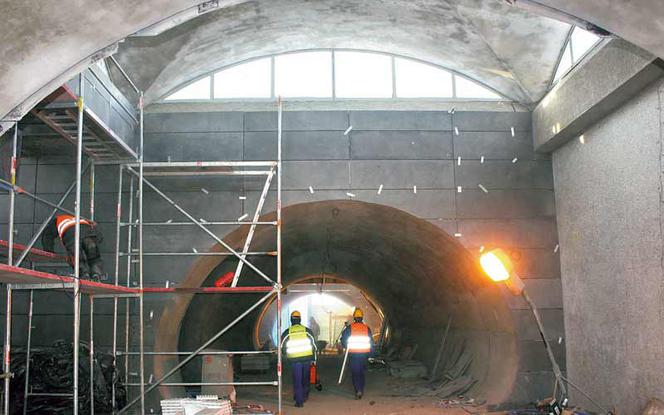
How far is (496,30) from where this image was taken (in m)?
9.73

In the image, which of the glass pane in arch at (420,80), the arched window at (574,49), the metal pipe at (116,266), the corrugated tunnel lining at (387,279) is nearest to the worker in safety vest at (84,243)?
the metal pipe at (116,266)

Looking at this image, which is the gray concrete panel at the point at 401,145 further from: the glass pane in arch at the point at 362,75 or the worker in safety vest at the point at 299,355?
the worker in safety vest at the point at 299,355

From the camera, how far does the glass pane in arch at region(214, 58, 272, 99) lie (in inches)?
431

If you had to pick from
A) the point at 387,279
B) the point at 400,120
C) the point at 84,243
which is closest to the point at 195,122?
the point at 84,243

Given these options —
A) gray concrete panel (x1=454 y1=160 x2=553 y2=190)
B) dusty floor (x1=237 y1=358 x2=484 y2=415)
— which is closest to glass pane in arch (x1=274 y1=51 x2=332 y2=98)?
gray concrete panel (x1=454 y1=160 x2=553 y2=190)

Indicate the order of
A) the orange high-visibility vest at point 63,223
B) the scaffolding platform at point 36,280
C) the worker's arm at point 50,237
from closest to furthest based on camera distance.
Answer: the scaffolding platform at point 36,280 < the orange high-visibility vest at point 63,223 < the worker's arm at point 50,237

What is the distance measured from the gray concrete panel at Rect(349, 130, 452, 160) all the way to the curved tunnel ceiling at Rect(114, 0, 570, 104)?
1.23 meters

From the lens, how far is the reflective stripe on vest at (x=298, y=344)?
11.8m

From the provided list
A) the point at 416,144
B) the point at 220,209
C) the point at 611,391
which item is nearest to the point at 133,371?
the point at 220,209

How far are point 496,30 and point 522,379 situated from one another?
16.8ft

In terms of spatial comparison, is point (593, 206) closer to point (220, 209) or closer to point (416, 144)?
point (416, 144)

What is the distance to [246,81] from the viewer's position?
1099 cm

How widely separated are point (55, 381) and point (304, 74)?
583cm

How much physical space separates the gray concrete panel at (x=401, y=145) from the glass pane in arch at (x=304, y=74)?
3.15ft
